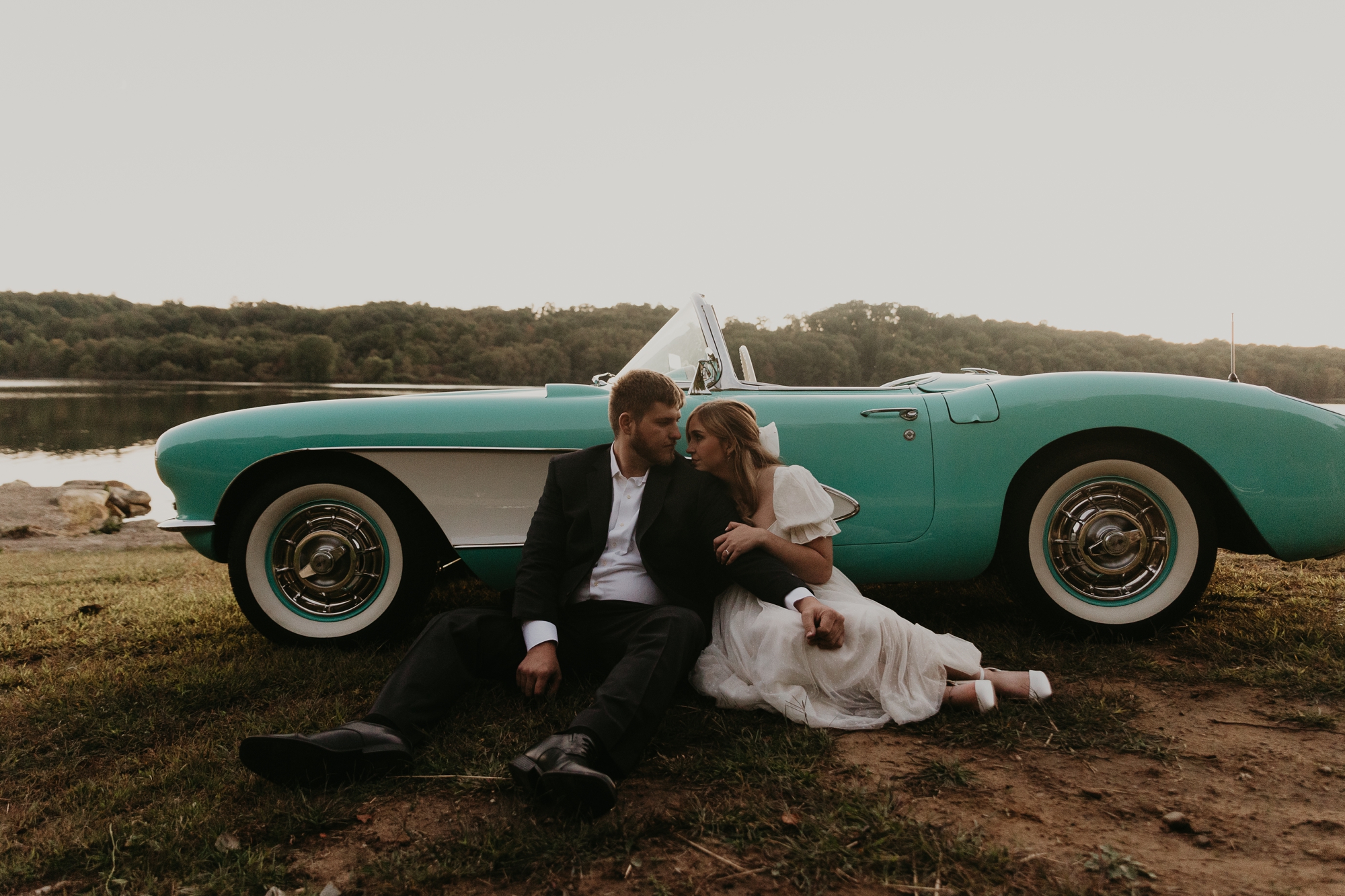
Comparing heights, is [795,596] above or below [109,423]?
above

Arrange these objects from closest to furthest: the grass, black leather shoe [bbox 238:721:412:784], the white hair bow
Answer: the grass → black leather shoe [bbox 238:721:412:784] → the white hair bow

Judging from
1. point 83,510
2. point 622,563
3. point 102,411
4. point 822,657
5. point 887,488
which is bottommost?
point 83,510

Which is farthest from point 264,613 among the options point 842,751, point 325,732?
point 842,751

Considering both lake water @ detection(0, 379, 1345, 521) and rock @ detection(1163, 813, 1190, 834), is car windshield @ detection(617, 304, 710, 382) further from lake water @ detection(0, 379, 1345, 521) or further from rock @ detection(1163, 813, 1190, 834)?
rock @ detection(1163, 813, 1190, 834)

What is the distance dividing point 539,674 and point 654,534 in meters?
0.62

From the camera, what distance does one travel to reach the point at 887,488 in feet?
10.6

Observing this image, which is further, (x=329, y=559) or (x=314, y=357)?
(x=314, y=357)

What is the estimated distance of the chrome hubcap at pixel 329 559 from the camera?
324 cm

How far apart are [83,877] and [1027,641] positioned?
309 centimetres

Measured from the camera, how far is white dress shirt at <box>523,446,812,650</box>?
2.70 m

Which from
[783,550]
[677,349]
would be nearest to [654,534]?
[783,550]


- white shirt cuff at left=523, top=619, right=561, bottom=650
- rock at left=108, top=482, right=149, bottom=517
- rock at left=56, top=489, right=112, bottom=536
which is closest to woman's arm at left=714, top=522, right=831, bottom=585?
white shirt cuff at left=523, top=619, right=561, bottom=650

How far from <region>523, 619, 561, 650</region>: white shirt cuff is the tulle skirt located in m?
0.53

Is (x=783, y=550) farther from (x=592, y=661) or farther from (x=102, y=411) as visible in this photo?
(x=102, y=411)
